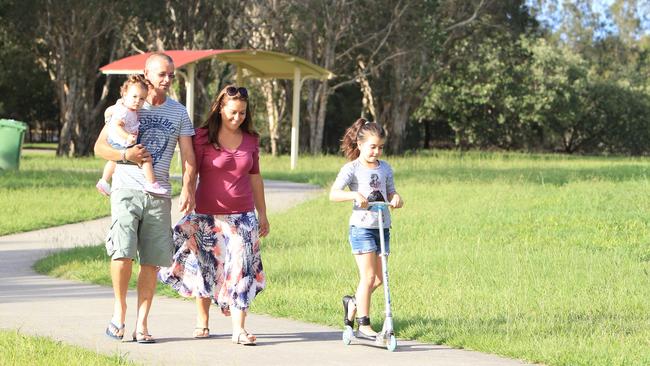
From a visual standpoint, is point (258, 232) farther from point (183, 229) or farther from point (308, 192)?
point (308, 192)

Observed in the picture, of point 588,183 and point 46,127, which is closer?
point 588,183

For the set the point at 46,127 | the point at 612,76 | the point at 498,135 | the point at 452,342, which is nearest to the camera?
the point at 452,342

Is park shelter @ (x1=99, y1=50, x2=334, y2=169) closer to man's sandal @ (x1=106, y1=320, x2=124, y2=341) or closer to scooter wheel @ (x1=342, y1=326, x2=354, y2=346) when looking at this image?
man's sandal @ (x1=106, y1=320, x2=124, y2=341)

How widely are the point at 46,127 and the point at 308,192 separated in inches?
2356

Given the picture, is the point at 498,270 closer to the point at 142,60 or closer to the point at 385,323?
the point at 385,323

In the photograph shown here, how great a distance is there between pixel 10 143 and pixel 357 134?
868 inches

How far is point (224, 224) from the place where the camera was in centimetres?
870

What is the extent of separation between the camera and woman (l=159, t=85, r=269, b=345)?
8656 mm

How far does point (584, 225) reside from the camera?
16828mm

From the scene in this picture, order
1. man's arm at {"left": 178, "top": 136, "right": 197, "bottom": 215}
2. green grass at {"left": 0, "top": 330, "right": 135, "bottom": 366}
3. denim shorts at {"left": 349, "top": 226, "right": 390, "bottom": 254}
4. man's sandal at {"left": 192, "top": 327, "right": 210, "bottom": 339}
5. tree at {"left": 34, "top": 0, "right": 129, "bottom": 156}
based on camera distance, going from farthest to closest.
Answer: tree at {"left": 34, "top": 0, "right": 129, "bottom": 156}
man's sandal at {"left": 192, "top": 327, "right": 210, "bottom": 339}
denim shorts at {"left": 349, "top": 226, "right": 390, "bottom": 254}
man's arm at {"left": 178, "top": 136, "right": 197, "bottom": 215}
green grass at {"left": 0, "top": 330, "right": 135, "bottom": 366}

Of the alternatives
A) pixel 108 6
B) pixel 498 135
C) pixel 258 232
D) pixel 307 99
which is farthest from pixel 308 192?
pixel 498 135

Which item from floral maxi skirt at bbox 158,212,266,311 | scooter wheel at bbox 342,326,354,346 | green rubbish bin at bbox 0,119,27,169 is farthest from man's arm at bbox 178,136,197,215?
green rubbish bin at bbox 0,119,27,169

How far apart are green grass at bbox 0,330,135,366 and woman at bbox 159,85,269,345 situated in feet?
3.36

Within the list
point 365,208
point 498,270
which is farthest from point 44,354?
point 498,270
